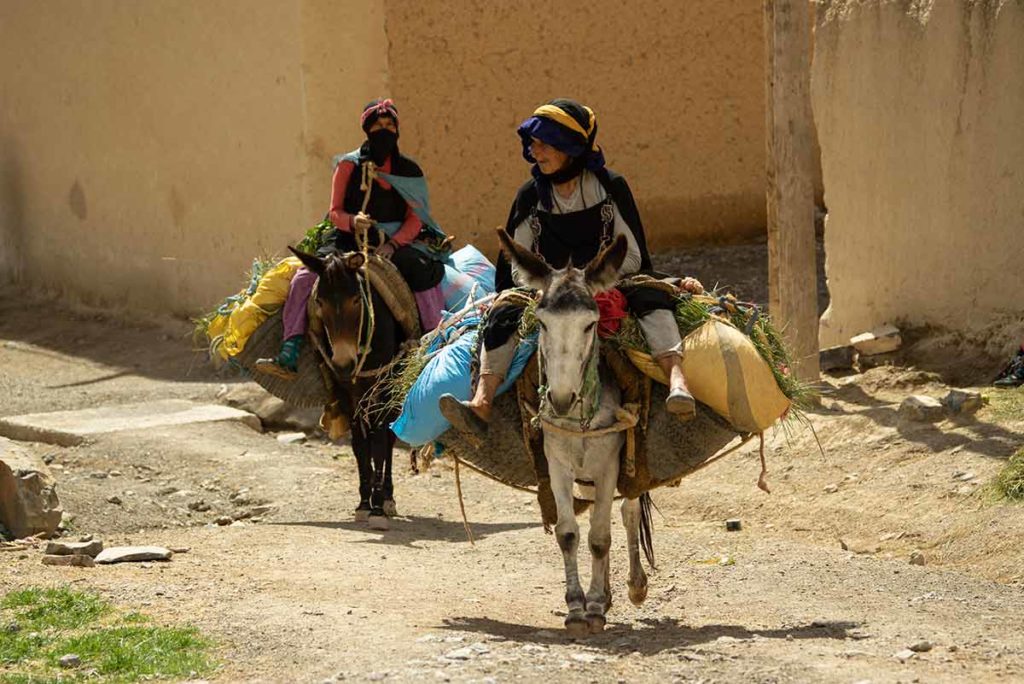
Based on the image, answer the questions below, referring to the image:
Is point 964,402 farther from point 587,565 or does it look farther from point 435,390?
point 435,390

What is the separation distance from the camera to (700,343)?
24.4ft

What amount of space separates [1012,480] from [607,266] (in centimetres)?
311

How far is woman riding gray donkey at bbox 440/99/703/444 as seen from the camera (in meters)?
7.43

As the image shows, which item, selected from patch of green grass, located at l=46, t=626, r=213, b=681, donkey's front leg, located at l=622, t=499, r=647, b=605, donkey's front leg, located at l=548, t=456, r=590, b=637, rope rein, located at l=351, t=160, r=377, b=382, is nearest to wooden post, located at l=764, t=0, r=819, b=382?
rope rein, located at l=351, t=160, r=377, b=382

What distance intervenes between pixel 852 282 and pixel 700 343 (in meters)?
4.99

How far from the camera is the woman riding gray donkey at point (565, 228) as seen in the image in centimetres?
743

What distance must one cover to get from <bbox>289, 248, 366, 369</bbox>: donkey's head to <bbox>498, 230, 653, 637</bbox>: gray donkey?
3.23 metres

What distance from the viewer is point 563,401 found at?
679 centimetres

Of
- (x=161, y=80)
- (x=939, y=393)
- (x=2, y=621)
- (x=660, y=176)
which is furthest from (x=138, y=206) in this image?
(x=2, y=621)

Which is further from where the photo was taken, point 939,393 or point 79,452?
point 79,452

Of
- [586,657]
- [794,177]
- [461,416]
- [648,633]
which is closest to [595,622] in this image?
[648,633]

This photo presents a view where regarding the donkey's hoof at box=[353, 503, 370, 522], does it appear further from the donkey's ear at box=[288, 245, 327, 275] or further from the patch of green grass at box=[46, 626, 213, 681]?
the patch of green grass at box=[46, 626, 213, 681]

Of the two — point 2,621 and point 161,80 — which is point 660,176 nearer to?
point 161,80

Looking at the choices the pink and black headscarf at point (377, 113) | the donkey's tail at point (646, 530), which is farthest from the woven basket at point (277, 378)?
the donkey's tail at point (646, 530)
